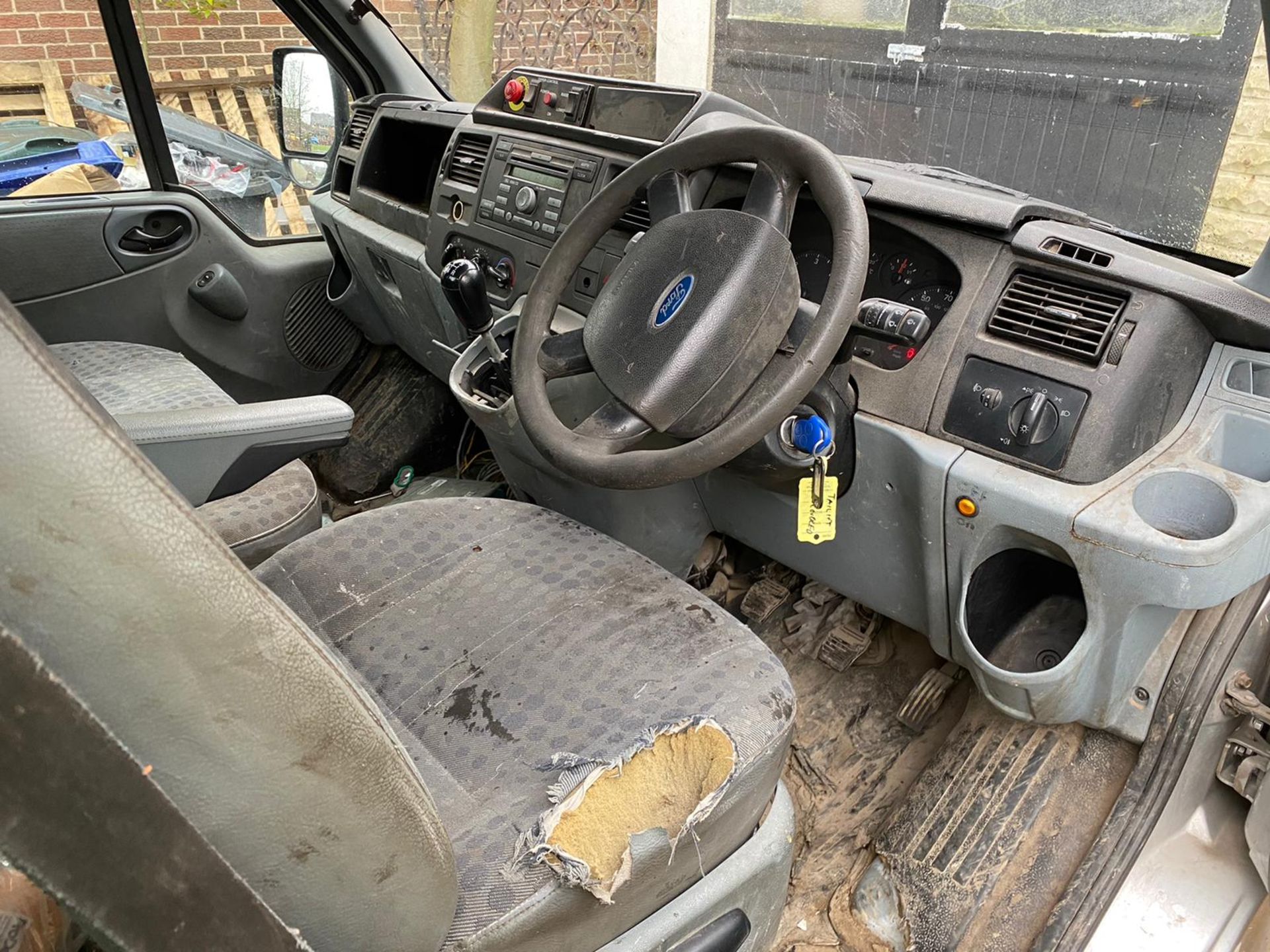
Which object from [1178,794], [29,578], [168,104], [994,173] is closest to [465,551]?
[29,578]

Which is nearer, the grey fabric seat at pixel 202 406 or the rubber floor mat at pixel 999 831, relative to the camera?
the rubber floor mat at pixel 999 831

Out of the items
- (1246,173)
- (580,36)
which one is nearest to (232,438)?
(1246,173)

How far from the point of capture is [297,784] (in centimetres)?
55

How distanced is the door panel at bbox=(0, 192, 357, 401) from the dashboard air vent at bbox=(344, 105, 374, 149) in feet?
1.10

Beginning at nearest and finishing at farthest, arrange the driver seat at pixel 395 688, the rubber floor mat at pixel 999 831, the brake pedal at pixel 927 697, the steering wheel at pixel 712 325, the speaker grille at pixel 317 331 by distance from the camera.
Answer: the driver seat at pixel 395 688 < the steering wheel at pixel 712 325 < the rubber floor mat at pixel 999 831 < the brake pedal at pixel 927 697 < the speaker grille at pixel 317 331

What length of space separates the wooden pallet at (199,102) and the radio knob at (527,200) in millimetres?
1059

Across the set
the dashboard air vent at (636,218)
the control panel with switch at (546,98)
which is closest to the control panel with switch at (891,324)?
the dashboard air vent at (636,218)

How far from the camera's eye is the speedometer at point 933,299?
140 cm

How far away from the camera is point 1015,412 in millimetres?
1285

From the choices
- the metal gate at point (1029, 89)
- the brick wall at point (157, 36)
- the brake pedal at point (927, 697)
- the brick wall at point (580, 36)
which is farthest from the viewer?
the brick wall at point (580, 36)

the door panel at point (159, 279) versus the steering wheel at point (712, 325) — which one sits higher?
the steering wheel at point (712, 325)

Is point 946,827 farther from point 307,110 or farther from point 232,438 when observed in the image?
point 307,110

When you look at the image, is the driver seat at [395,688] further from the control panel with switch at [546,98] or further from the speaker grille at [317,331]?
the speaker grille at [317,331]

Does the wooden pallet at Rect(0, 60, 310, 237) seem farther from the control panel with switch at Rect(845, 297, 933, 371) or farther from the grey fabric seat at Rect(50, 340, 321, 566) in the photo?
the control panel with switch at Rect(845, 297, 933, 371)
